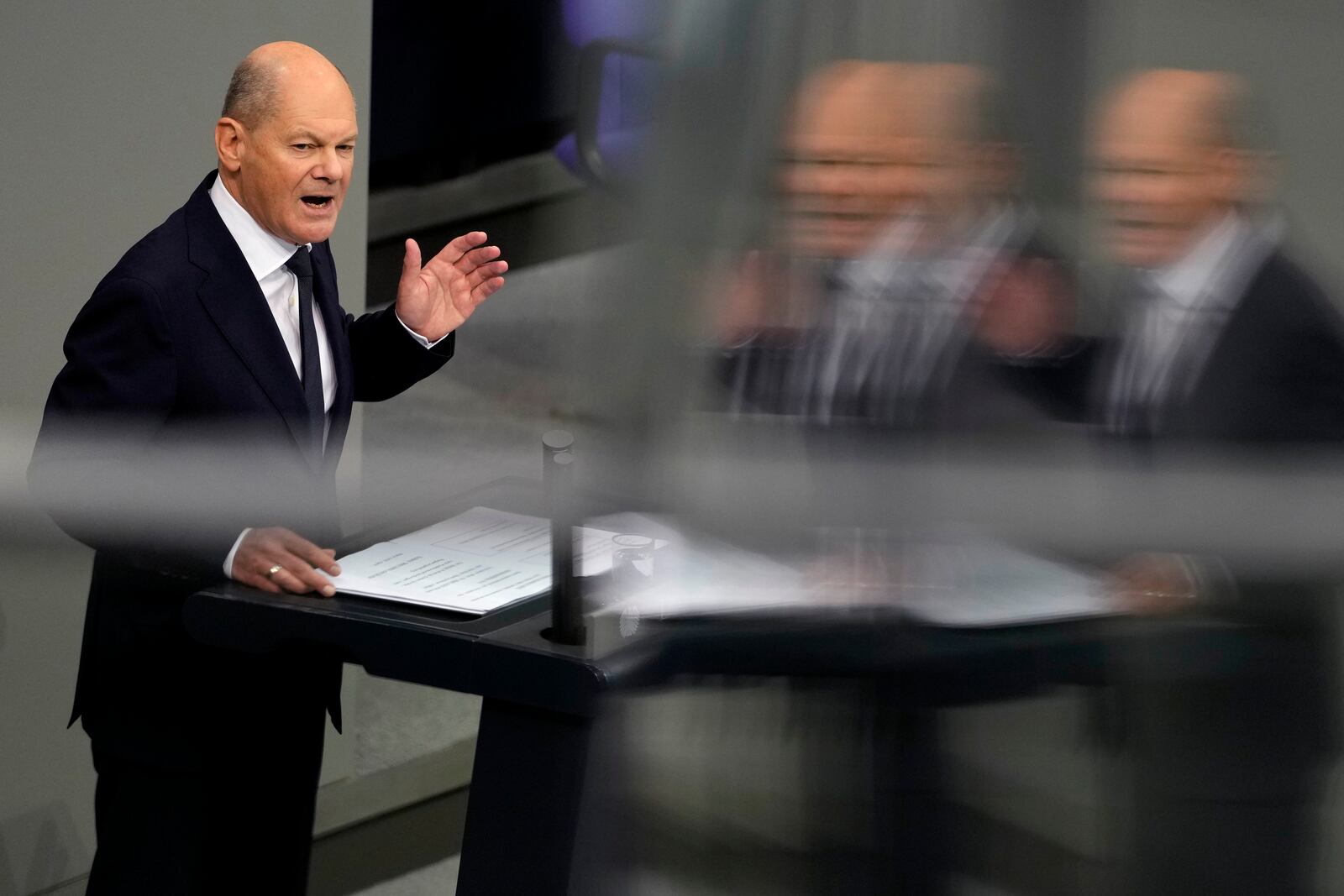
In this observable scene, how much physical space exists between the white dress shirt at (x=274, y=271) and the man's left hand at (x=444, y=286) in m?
0.11

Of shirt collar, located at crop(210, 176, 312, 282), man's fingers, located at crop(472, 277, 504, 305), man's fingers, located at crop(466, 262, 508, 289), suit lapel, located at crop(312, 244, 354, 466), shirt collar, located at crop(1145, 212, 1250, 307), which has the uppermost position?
→ shirt collar, located at crop(1145, 212, 1250, 307)

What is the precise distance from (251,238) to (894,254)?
21.9 inches

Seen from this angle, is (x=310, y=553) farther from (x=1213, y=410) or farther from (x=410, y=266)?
(x=1213, y=410)

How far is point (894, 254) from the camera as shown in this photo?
0.57 metres

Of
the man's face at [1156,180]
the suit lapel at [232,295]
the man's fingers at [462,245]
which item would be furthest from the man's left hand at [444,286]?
the man's face at [1156,180]

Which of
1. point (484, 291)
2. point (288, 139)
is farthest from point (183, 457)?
point (288, 139)

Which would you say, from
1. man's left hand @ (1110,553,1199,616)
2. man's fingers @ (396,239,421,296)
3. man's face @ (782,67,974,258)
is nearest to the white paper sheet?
man's left hand @ (1110,553,1199,616)

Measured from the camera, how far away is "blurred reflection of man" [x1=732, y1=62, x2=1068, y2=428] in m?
0.56

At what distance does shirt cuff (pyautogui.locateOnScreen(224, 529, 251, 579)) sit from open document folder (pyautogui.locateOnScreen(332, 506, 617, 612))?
0.06 m

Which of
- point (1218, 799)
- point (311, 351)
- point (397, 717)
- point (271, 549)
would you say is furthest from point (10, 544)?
point (397, 717)

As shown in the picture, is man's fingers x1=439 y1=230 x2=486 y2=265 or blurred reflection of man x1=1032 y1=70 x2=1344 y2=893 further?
man's fingers x1=439 y1=230 x2=486 y2=265

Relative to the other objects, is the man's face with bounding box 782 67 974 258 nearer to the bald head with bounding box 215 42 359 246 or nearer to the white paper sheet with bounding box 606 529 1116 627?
the white paper sheet with bounding box 606 529 1116 627

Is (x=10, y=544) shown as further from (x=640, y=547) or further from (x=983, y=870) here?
(x=983, y=870)

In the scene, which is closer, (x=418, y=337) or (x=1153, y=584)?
(x=1153, y=584)
